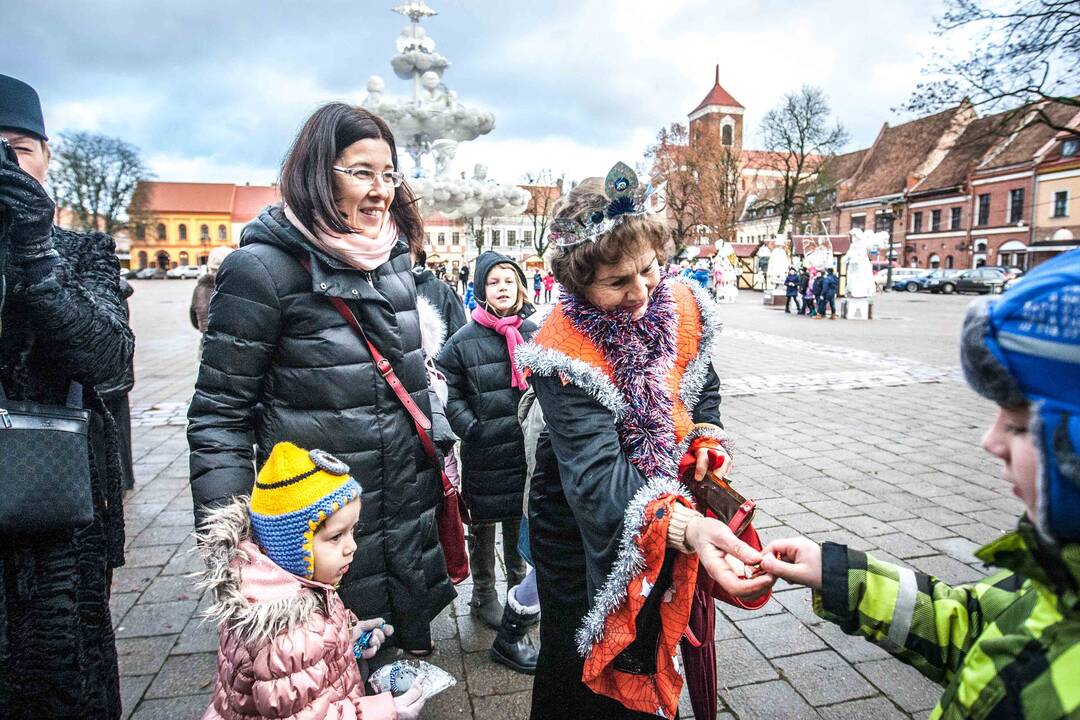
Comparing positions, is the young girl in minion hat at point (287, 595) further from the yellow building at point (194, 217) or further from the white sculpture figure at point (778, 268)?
the yellow building at point (194, 217)

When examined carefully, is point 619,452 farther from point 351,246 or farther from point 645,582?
point 351,246

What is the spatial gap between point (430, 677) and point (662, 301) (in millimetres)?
1345

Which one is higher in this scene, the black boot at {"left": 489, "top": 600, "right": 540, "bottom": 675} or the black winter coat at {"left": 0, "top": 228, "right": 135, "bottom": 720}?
the black winter coat at {"left": 0, "top": 228, "right": 135, "bottom": 720}

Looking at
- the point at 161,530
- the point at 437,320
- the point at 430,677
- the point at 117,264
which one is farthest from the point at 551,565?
the point at 161,530

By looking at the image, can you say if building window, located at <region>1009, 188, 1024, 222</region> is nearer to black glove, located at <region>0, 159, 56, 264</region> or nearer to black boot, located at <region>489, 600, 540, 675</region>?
black boot, located at <region>489, 600, 540, 675</region>

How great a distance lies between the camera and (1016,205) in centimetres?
4541

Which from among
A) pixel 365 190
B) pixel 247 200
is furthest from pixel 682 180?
pixel 247 200

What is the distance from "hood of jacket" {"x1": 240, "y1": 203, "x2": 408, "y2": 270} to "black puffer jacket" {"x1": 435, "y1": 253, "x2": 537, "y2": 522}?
54.3 inches

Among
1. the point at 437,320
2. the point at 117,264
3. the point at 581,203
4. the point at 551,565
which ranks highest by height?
the point at 581,203

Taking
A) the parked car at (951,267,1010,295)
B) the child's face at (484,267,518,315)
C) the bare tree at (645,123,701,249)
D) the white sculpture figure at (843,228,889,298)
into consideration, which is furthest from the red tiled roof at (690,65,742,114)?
the child's face at (484,267,518,315)

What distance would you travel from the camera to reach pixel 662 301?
77.4 inches

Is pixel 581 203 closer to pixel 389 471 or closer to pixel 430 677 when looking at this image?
pixel 389 471

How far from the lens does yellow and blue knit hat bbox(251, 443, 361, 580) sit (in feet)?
5.38

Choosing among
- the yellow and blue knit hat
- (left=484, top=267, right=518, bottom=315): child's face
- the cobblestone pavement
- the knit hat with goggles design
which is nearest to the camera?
the knit hat with goggles design
